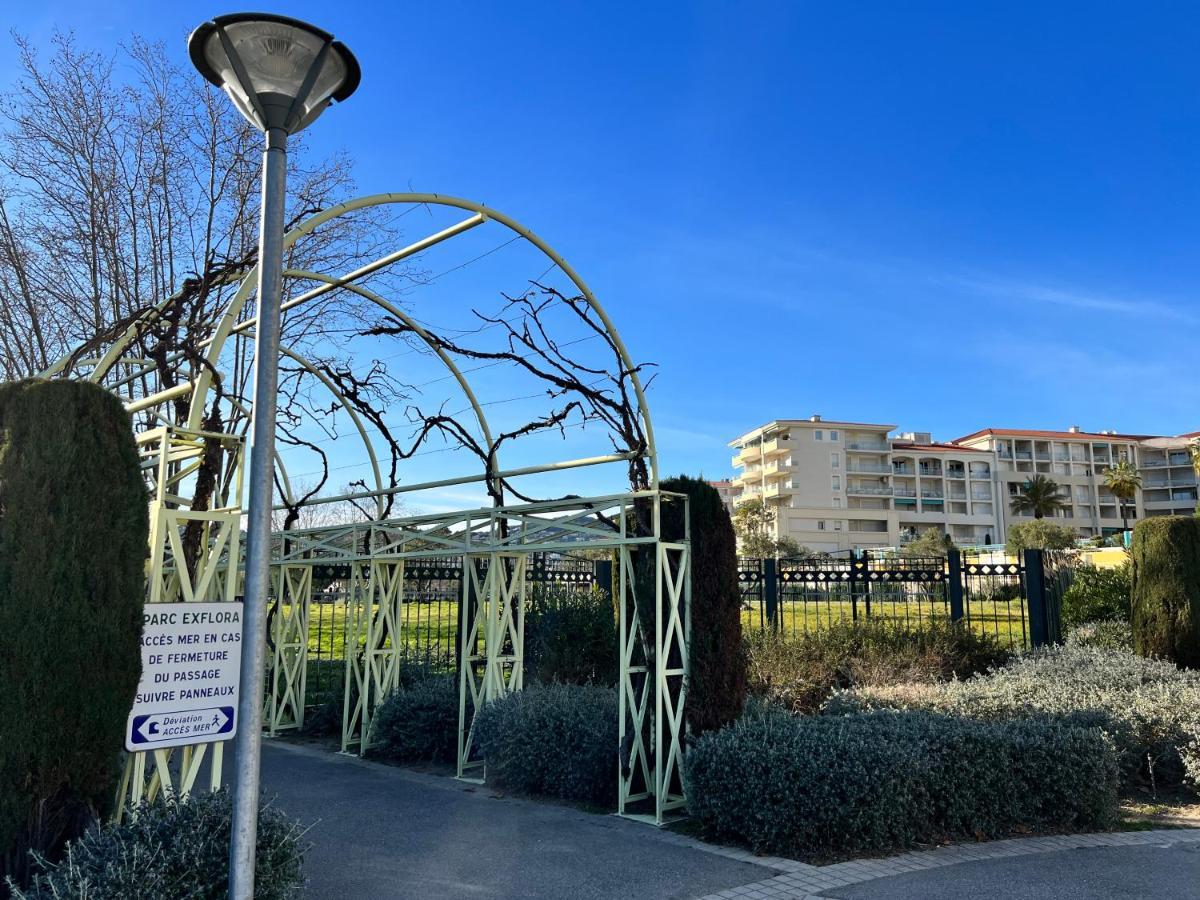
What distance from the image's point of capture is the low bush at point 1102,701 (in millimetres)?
7941

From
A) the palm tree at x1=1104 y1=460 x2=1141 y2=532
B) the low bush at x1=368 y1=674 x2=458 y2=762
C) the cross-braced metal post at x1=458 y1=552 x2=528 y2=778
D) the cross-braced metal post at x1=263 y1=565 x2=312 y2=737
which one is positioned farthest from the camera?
the palm tree at x1=1104 y1=460 x2=1141 y2=532

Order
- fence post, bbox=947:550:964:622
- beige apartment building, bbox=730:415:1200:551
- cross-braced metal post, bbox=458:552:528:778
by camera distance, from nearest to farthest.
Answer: cross-braced metal post, bbox=458:552:528:778 → fence post, bbox=947:550:964:622 → beige apartment building, bbox=730:415:1200:551

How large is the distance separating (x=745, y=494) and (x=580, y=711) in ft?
255

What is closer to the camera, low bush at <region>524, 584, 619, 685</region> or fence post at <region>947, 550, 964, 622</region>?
low bush at <region>524, 584, 619, 685</region>

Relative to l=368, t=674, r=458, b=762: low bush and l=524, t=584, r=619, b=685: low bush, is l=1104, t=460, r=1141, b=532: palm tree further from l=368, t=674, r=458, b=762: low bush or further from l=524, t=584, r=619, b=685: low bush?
l=368, t=674, r=458, b=762: low bush

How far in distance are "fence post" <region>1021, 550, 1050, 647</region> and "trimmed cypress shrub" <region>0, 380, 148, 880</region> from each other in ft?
40.4

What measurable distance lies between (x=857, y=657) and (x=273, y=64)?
33.3ft

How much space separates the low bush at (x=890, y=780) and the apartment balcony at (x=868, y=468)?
75.0 meters

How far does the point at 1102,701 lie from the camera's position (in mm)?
8398

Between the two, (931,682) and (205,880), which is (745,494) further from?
(205,880)

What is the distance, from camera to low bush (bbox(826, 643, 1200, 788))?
794 cm

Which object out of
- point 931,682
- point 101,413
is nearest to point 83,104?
point 101,413

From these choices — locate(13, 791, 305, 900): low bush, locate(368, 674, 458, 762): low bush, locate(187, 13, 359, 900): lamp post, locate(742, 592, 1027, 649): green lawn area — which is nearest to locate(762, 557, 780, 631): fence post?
locate(742, 592, 1027, 649): green lawn area

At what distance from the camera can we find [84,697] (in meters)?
4.65
